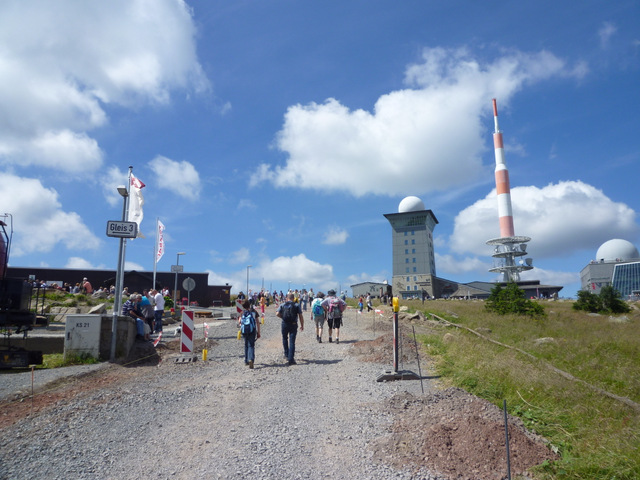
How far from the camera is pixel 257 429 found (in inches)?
243

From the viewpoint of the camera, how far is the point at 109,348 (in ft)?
39.4

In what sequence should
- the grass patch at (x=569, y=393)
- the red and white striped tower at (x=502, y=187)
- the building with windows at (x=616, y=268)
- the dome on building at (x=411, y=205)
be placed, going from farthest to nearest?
the dome on building at (x=411, y=205)
the building with windows at (x=616, y=268)
the red and white striped tower at (x=502, y=187)
the grass patch at (x=569, y=393)

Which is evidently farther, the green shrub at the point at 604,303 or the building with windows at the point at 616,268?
the building with windows at the point at 616,268

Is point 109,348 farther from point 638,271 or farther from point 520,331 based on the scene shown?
point 638,271

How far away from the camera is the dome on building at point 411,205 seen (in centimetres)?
11331

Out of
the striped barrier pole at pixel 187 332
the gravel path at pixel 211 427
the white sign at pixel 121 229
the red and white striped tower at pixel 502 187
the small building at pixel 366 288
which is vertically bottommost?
the gravel path at pixel 211 427

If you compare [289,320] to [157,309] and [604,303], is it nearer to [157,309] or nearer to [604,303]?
[157,309]

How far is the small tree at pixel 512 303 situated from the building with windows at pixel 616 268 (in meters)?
80.2

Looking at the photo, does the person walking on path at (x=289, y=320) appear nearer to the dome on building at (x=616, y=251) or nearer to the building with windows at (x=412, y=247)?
the building with windows at (x=412, y=247)

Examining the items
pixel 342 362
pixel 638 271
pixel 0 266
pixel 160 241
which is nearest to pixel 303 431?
pixel 342 362

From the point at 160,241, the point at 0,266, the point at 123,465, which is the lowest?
the point at 123,465

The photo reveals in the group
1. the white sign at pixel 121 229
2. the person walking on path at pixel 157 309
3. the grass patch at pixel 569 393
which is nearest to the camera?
the grass patch at pixel 569 393

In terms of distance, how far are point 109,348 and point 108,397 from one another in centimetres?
437

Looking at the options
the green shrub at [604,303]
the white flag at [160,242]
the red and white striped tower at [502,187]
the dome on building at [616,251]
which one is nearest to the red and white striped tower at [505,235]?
the red and white striped tower at [502,187]
